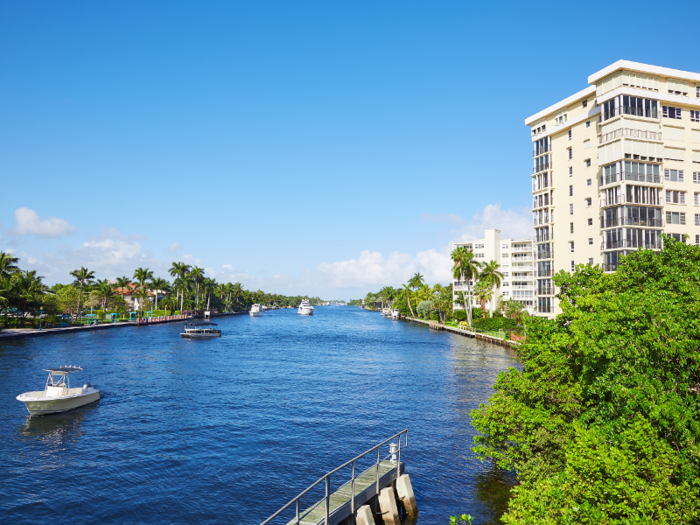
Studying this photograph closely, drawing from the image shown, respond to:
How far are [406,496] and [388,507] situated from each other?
79.7 inches

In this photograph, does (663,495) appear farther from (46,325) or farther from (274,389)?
(46,325)

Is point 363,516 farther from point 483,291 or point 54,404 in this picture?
point 483,291

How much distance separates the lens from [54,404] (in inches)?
1622

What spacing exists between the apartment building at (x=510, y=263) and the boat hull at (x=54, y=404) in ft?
390

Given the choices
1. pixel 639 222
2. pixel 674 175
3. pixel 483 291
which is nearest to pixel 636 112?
pixel 674 175

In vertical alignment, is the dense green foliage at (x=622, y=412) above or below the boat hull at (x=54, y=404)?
above

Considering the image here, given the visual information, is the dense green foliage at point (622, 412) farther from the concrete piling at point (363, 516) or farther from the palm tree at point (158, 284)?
the palm tree at point (158, 284)

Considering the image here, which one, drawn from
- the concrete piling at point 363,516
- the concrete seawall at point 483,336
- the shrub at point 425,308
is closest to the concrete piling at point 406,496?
the concrete piling at point 363,516

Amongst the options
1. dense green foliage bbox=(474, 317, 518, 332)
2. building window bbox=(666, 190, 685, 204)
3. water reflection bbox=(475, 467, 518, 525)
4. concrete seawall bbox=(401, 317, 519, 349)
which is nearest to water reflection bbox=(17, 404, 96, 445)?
water reflection bbox=(475, 467, 518, 525)

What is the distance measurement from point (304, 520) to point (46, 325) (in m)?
117

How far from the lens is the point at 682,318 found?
624 inches

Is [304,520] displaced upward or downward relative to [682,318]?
downward

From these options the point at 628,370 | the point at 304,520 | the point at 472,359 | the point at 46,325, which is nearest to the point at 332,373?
the point at 472,359

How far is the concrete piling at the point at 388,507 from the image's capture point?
892 inches
